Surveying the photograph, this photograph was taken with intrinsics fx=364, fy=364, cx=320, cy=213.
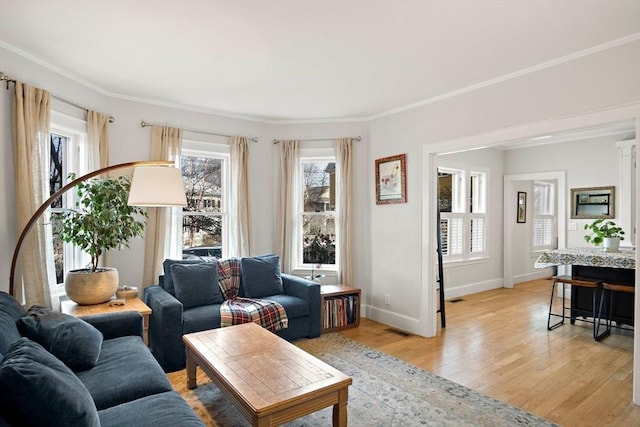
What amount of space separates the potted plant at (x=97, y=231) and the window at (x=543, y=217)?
7.40 m

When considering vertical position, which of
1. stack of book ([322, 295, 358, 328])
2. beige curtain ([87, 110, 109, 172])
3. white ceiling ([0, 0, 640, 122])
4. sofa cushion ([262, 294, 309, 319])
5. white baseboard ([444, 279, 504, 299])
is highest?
white ceiling ([0, 0, 640, 122])

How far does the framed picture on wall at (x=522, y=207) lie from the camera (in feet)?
23.1

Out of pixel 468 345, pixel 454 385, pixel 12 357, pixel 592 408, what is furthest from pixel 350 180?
pixel 12 357

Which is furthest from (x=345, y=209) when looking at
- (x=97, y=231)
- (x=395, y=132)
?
(x=97, y=231)

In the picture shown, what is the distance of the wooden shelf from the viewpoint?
4.14 metres

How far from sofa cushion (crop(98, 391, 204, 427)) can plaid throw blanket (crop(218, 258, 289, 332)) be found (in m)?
1.58

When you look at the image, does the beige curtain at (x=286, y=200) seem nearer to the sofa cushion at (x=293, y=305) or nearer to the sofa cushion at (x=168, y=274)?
the sofa cushion at (x=293, y=305)

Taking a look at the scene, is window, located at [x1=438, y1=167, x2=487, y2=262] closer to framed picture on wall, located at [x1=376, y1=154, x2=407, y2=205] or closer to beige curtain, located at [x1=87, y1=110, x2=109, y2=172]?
framed picture on wall, located at [x1=376, y1=154, x2=407, y2=205]

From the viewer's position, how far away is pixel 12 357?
1.37 m

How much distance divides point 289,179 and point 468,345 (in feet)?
9.42

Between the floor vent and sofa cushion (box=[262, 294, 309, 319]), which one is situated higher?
sofa cushion (box=[262, 294, 309, 319])

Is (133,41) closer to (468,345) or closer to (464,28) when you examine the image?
(464,28)

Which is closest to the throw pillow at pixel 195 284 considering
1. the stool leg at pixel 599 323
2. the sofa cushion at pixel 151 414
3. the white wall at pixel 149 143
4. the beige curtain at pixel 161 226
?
the beige curtain at pixel 161 226

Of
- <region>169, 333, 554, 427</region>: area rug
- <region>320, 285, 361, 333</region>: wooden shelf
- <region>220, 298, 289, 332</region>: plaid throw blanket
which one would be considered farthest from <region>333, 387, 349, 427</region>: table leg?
<region>320, 285, 361, 333</region>: wooden shelf
